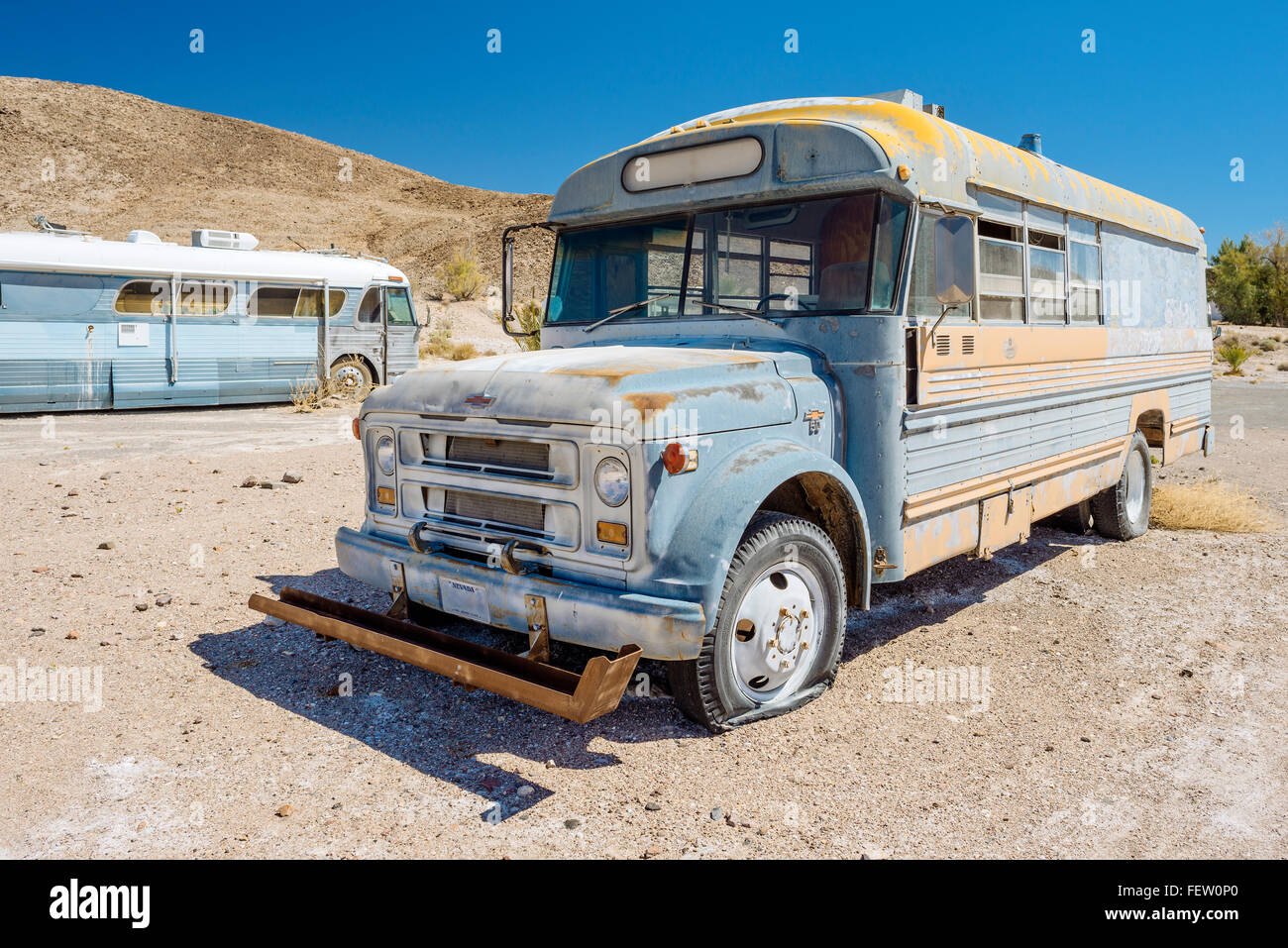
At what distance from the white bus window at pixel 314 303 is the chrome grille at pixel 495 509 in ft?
47.3

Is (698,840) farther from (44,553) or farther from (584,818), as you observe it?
(44,553)

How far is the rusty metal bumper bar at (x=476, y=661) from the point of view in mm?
3377

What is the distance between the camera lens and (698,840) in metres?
3.24

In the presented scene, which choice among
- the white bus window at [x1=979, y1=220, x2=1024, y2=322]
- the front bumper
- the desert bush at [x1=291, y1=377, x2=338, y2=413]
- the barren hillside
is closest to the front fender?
the front bumper

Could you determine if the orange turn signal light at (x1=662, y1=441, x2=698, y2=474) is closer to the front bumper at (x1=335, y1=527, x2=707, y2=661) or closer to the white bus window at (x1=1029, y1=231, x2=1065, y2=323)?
the front bumper at (x1=335, y1=527, x2=707, y2=661)

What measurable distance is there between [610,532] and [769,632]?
863 mm

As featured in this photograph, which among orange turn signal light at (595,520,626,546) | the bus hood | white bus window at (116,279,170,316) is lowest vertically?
orange turn signal light at (595,520,626,546)

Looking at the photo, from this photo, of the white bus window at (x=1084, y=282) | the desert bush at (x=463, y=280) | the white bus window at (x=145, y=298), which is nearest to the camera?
the white bus window at (x=1084, y=282)

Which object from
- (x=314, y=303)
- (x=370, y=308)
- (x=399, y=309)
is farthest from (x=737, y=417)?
(x=399, y=309)

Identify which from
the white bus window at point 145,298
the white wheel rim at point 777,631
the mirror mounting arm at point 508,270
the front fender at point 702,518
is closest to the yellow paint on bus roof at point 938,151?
the mirror mounting arm at point 508,270

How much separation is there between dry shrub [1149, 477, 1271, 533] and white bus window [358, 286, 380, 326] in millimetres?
14037

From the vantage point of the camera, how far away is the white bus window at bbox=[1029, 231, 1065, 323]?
19.4 feet

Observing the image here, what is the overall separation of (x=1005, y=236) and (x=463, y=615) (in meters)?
3.75

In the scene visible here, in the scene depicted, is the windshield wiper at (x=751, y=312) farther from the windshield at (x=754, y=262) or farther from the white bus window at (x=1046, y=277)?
the white bus window at (x=1046, y=277)
